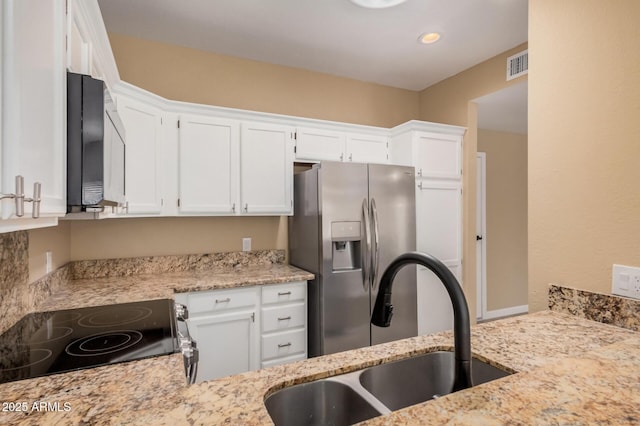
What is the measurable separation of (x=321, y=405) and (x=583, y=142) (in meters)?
1.50

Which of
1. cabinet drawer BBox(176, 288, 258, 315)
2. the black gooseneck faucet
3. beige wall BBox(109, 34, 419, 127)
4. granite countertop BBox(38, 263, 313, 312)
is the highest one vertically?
beige wall BBox(109, 34, 419, 127)

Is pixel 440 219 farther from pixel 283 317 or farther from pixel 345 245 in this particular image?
pixel 283 317

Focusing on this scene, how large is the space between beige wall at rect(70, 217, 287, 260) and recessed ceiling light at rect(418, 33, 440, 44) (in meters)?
1.90

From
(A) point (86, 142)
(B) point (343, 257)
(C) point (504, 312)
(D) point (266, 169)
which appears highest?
(D) point (266, 169)

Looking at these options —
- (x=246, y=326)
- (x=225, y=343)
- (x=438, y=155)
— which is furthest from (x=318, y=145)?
(x=225, y=343)

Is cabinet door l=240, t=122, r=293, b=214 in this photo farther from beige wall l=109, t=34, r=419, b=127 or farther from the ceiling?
the ceiling

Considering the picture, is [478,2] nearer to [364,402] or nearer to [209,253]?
[364,402]

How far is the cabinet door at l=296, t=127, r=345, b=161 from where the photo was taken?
2.92 meters

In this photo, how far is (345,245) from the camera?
8.43ft

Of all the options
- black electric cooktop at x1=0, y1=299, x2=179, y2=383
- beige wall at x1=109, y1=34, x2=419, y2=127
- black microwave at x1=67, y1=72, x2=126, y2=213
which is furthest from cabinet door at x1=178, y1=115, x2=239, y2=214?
black microwave at x1=67, y1=72, x2=126, y2=213

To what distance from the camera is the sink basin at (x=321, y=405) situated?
0.86 metres

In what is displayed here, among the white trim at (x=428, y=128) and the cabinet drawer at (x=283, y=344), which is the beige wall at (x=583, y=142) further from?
the cabinet drawer at (x=283, y=344)

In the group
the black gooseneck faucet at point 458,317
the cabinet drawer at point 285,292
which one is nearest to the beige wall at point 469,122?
the cabinet drawer at point 285,292

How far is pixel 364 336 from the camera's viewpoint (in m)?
2.52
